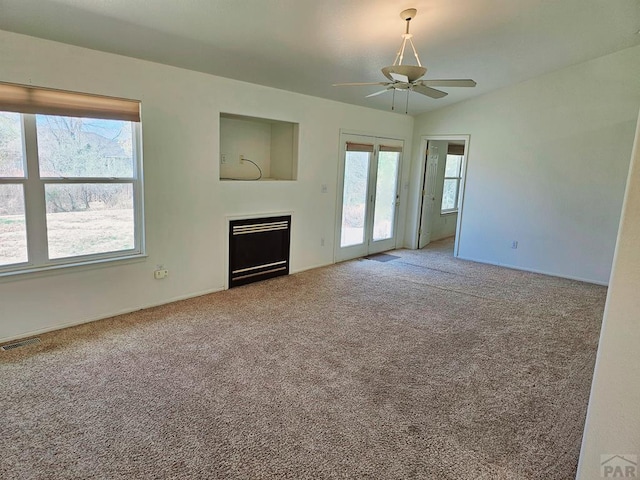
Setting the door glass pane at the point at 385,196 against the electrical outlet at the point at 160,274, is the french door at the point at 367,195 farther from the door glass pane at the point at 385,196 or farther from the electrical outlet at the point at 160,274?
the electrical outlet at the point at 160,274

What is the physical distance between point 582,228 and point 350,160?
350 centimetres

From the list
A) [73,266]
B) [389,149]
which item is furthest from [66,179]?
[389,149]

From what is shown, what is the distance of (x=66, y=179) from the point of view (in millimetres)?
3430

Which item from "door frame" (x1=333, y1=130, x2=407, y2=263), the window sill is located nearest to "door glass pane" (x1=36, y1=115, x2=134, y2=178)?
the window sill

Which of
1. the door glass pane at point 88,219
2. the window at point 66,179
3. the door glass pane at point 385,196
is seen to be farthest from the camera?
the door glass pane at point 385,196

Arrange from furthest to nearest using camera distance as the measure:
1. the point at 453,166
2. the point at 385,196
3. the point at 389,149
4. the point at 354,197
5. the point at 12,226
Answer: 1. the point at 453,166
2. the point at 385,196
3. the point at 389,149
4. the point at 354,197
5. the point at 12,226

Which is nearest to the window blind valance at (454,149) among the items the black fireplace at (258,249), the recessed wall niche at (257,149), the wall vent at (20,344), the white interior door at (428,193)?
the white interior door at (428,193)

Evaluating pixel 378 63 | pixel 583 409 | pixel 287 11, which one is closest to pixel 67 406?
pixel 287 11

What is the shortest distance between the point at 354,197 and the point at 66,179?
13.5 feet

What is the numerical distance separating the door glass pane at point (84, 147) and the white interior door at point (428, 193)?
5.26 meters

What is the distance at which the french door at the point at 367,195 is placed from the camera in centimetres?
625

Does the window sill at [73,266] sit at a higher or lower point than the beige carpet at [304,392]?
higher

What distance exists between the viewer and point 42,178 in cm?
330

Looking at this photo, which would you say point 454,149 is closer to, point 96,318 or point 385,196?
point 385,196
